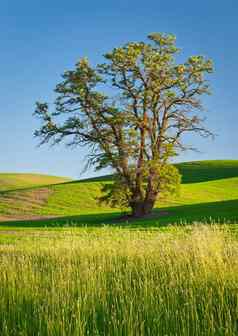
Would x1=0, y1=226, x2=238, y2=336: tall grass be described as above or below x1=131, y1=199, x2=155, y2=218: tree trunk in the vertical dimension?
below

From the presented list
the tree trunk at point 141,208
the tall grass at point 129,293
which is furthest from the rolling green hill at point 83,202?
the tall grass at point 129,293

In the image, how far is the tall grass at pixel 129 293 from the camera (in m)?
8.79

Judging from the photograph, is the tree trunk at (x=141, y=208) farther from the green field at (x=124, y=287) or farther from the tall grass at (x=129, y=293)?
the tall grass at (x=129, y=293)

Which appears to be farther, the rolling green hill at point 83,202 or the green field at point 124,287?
the rolling green hill at point 83,202

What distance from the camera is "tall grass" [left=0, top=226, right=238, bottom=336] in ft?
28.8

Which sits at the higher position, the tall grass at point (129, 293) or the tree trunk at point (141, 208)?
the tree trunk at point (141, 208)

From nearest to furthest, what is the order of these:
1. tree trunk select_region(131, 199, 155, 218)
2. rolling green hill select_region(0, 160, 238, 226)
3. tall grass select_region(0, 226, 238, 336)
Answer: tall grass select_region(0, 226, 238, 336) < tree trunk select_region(131, 199, 155, 218) < rolling green hill select_region(0, 160, 238, 226)

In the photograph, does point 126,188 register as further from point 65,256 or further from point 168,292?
point 168,292

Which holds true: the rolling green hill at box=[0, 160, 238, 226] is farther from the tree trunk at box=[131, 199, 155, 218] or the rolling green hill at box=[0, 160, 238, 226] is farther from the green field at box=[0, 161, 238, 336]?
the green field at box=[0, 161, 238, 336]

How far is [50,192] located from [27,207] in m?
9.27

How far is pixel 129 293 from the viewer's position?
1099 cm

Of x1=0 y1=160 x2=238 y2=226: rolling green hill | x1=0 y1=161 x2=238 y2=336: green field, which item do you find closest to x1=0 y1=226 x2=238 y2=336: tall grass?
x1=0 y1=161 x2=238 y2=336: green field

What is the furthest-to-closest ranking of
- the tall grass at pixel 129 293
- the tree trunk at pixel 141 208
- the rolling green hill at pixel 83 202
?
1. the rolling green hill at pixel 83 202
2. the tree trunk at pixel 141 208
3. the tall grass at pixel 129 293

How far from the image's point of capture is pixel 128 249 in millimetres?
15609
